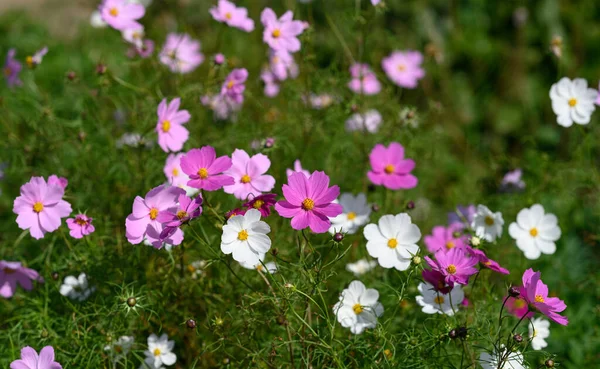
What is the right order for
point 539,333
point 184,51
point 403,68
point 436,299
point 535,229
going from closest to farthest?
point 436,299 → point 539,333 → point 535,229 → point 184,51 → point 403,68

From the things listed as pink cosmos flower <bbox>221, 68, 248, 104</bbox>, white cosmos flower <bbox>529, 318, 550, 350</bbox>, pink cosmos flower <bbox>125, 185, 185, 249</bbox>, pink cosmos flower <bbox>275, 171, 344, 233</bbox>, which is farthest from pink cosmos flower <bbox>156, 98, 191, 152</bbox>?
white cosmos flower <bbox>529, 318, 550, 350</bbox>

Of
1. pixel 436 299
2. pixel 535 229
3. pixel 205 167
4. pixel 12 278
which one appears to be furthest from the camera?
pixel 535 229

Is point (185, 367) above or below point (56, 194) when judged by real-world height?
below

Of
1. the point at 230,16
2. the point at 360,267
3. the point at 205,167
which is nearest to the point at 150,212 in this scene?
the point at 205,167

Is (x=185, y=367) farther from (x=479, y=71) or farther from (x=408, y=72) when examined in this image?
(x=479, y=71)

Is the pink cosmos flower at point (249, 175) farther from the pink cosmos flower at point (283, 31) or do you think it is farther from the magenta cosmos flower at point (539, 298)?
the magenta cosmos flower at point (539, 298)

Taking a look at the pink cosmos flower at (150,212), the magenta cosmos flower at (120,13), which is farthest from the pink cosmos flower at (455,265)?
the magenta cosmos flower at (120,13)

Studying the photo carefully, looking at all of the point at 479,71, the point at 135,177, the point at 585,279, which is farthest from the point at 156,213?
the point at 479,71

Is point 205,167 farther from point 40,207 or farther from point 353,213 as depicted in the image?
point 353,213
